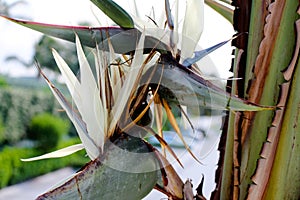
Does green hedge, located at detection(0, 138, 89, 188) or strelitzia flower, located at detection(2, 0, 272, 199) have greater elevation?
strelitzia flower, located at detection(2, 0, 272, 199)

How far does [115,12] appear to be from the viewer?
0.80 feet

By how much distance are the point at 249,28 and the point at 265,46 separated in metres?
0.03

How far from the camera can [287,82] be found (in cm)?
30

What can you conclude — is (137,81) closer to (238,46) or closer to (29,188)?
(238,46)

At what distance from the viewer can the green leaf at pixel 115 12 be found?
0.24m

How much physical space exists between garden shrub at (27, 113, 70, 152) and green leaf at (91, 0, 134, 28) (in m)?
7.16

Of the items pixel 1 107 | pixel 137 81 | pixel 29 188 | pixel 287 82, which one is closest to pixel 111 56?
pixel 137 81

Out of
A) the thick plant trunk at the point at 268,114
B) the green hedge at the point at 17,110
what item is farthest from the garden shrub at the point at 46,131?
the thick plant trunk at the point at 268,114

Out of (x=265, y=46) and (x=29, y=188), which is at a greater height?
(x=265, y=46)

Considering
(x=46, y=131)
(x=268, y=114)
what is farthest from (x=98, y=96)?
(x=46, y=131)

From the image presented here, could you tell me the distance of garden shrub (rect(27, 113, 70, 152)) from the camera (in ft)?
23.9

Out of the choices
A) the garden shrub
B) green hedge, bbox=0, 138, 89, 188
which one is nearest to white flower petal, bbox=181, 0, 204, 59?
green hedge, bbox=0, 138, 89, 188

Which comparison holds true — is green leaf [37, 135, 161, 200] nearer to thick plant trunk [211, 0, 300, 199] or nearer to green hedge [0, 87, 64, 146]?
thick plant trunk [211, 0, 300, 199]

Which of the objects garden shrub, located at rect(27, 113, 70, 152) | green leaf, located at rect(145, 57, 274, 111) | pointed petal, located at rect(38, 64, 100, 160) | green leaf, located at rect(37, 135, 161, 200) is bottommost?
garden shrub, located at rect(27, 113, 70, 152)
